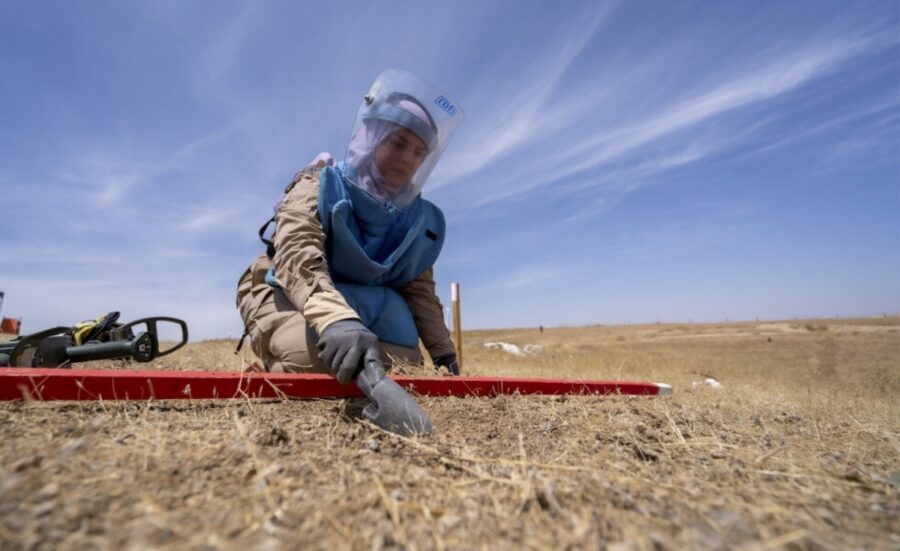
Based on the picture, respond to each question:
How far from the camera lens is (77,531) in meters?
0.85

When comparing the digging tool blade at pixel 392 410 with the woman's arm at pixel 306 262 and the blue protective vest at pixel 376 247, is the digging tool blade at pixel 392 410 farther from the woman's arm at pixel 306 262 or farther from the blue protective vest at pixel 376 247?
the blue protective vest at pixel 376 247

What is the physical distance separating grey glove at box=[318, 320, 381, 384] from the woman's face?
1529 millimetres

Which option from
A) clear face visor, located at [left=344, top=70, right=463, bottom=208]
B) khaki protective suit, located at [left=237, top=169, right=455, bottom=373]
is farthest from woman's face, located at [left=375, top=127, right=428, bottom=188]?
khaki protective suit, located at [left=237, top=169, right=455, bottom=373]

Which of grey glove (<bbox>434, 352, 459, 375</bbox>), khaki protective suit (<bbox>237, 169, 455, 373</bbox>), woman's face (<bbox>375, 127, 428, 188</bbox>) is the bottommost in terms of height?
grey glove (<bbox>434, 352, 459, 375</bbox>)

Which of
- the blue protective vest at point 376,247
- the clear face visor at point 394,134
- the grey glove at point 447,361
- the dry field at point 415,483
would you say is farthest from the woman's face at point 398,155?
the dry field at point 415,483

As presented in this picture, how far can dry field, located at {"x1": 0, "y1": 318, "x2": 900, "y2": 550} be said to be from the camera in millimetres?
904

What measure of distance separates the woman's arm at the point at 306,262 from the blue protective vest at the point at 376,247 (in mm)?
149

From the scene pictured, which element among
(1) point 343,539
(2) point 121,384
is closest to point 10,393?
(2) point 121,384

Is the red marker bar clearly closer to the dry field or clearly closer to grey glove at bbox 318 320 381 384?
the dry field

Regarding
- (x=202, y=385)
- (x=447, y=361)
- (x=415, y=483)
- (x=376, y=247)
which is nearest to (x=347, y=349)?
(x=202, y=385)

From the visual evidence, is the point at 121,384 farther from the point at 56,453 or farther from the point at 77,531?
the point at 77,531

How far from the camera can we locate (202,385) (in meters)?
1.93

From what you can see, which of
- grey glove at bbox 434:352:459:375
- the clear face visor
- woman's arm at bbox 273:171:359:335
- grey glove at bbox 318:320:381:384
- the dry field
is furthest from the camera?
grey glove at bbox 434:352:459:375

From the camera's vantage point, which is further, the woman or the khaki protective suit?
the woman
